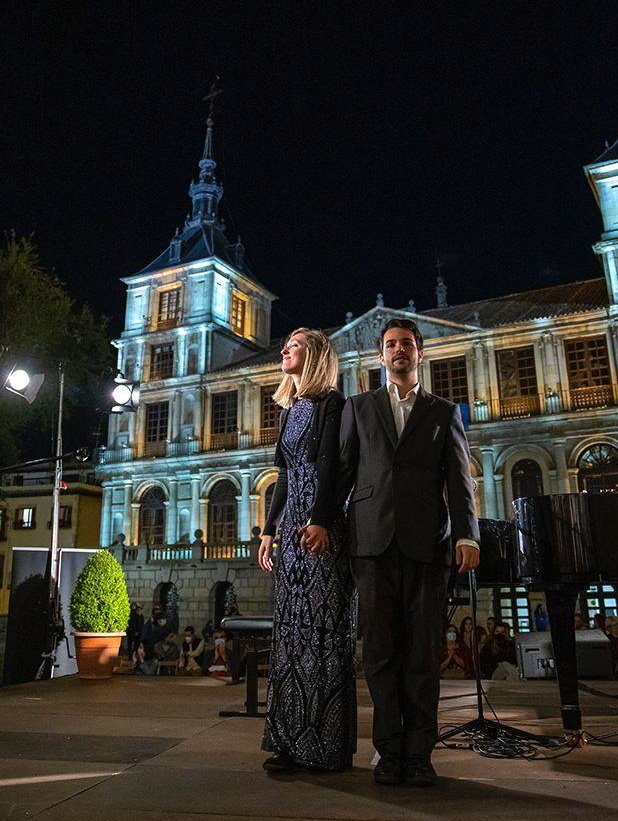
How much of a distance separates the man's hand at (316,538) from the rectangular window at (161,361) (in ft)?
99.2

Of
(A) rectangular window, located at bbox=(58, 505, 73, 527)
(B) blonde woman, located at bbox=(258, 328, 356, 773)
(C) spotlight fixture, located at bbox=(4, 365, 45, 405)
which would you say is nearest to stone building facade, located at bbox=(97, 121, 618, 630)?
(A) rectangular window, located at bbox=(58, 505, 73, 527)

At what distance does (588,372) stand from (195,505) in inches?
662

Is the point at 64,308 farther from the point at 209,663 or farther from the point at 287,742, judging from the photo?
the point at 287,742

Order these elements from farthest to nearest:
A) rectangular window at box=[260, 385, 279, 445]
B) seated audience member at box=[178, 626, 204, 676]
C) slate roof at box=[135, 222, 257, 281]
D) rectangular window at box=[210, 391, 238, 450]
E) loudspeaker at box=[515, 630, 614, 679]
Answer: slate roof at box=[135, 222, 257, 281], rectangular window at box=[210, 391, 238, 450], rectangular window at box=[260, 385, 279, 445], seated audience member at box=[178, 626, 204, 676], loudspeaker at box=[515, 630, 614, 679]

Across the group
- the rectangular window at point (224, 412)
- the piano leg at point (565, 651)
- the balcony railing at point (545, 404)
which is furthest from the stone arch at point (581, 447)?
the piano leg at point (565, 651)

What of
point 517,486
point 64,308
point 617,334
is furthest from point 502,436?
point 64,308

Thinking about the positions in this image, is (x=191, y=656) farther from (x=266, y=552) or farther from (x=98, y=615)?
(x=266, y=552)

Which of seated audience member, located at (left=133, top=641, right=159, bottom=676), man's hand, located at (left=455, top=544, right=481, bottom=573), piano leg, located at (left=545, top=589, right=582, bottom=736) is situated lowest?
seated audience member, located at (left=133, top=641, right=159, bottom=676)

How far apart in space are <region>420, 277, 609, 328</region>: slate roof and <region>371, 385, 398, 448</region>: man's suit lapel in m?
23.8

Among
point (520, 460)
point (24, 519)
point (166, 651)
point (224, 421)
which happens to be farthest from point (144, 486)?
point (166, 651)

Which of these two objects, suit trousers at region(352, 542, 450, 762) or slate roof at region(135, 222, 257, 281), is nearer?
suit trousers at region(352, 542, 450, 762)

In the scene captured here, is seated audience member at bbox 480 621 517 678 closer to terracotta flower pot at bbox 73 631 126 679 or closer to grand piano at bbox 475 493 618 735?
terracotta flower pot at bbox 73 631 126 679

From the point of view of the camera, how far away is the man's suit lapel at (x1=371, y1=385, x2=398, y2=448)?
122 inches

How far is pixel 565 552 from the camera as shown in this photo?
3.91 metres
